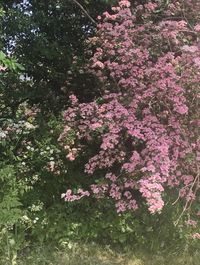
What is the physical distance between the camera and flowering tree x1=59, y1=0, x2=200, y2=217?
4227 millimetres

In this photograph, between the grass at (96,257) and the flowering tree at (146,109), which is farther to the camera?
the grass at (96,257)

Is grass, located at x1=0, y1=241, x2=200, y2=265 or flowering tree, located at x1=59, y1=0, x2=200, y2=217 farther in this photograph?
grass, located at x1=0, y1=241, x2=200, y2=265

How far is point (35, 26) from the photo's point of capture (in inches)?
206

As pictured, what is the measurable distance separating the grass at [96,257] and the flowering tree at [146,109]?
1.95 ft

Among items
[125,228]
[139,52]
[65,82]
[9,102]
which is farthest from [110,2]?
[125,228]

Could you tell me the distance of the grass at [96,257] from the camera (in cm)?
462

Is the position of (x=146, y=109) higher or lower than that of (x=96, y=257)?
higher

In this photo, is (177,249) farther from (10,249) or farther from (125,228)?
(10,249)

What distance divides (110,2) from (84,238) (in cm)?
236

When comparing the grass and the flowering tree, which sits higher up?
the flowering tree

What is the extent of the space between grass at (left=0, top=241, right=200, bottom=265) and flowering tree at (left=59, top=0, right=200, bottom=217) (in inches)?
23.3

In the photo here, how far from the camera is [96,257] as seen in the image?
481 cm

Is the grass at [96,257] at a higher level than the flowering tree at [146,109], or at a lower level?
lower

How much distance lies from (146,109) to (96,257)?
60.9 inches
